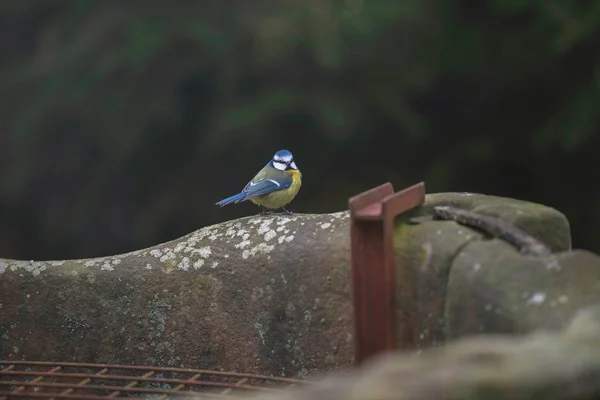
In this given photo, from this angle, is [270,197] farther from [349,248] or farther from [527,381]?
[527,381]

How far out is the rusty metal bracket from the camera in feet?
6.00

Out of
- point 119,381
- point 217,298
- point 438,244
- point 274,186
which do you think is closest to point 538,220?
point 438,244

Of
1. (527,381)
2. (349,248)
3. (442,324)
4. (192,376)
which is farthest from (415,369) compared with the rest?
(192,376)

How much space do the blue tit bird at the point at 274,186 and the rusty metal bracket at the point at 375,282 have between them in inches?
46.4

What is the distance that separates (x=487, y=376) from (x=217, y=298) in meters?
1.15

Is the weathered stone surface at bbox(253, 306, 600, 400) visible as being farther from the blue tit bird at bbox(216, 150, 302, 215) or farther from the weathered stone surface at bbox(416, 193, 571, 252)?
the blue tit bird at bbox(216, 150, 302, 215)

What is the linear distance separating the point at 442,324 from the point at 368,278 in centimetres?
17

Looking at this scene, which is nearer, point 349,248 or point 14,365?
point 349,248

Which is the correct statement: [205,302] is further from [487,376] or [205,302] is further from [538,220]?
[487,376]

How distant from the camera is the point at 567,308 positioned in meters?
1.57

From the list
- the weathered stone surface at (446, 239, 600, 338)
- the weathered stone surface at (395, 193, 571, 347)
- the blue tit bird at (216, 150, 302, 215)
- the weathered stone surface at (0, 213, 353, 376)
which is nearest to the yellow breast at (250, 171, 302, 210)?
the blue tit bird at (216, 150, 302, 215)

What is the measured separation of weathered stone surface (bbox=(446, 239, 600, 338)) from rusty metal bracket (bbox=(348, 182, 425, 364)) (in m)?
0.13

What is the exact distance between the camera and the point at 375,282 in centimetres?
184

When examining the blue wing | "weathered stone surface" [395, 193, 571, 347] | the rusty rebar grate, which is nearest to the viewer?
"weathered stone surface" [395, 193, 571, 347]
